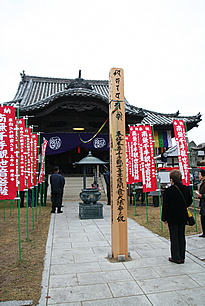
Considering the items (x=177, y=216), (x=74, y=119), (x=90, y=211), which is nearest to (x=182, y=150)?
(x=177, y=216)

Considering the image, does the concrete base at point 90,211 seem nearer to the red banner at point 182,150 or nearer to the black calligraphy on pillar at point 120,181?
the red banner at point 182,150

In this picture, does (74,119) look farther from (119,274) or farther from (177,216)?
(119,274)

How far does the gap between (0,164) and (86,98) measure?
353 inches

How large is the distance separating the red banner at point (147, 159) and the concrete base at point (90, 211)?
213 cm

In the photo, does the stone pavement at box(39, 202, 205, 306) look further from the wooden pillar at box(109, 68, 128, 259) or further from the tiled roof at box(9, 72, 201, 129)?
the tiled roof at box(9, 72, 201, 129)

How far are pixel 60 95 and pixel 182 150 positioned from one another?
25.0 ft

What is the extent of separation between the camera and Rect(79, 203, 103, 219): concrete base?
341 inches

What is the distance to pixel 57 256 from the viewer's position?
479 centimetres

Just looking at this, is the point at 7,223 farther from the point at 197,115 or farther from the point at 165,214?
the point at 197,115

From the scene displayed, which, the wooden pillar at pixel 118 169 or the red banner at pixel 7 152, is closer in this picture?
the wooden pillar at pixel 118 169

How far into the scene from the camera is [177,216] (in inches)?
168

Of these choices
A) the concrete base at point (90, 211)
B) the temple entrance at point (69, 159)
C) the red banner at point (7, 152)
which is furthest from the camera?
the temple entrance at point (69, 159)

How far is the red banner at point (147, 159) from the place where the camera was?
7.93 metres

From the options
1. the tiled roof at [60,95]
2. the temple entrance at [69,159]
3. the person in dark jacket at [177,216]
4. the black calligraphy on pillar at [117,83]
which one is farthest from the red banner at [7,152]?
the temple entrance at [69,159]
